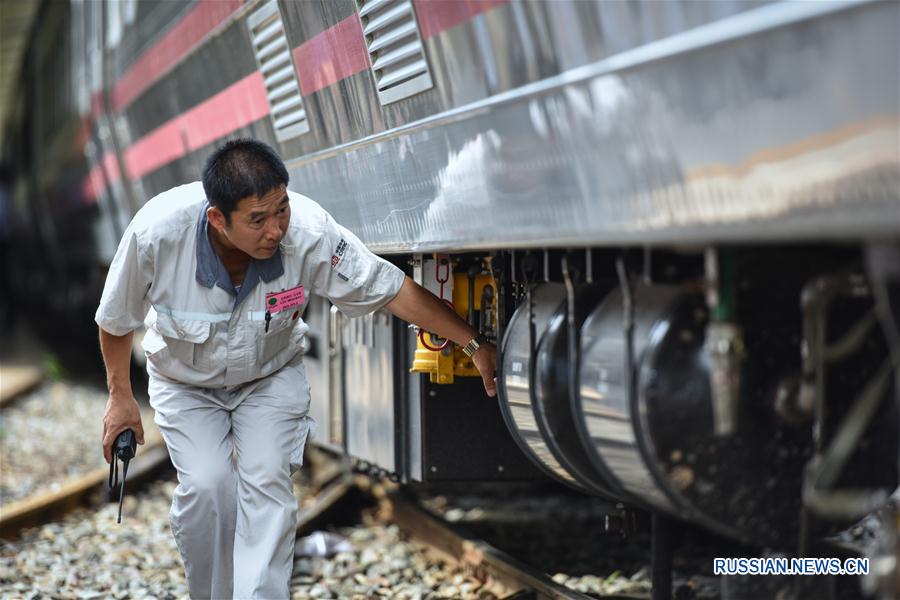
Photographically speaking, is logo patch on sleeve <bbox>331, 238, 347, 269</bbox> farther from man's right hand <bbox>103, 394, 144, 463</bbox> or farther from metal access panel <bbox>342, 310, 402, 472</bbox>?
metal access panel <bbox>342, 310, 402, 472</bbox>

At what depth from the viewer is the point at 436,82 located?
3217 millimetres

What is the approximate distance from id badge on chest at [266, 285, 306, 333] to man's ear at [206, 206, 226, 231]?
9.9 inches

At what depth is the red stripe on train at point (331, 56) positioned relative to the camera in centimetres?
375

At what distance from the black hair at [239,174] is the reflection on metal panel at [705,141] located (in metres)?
0.53

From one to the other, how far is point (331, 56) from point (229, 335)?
3.46ft

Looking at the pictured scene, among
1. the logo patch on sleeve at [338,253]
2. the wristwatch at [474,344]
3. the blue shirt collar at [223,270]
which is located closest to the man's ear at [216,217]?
the blue shirt collar at [223,270]

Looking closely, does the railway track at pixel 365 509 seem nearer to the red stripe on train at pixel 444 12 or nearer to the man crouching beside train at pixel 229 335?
the man crouching beside train at pixel 229 335

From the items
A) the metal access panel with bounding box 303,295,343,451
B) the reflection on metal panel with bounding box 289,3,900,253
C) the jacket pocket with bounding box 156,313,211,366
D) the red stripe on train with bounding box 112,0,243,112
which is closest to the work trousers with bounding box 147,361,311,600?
the jacket pocket with bounding box 156,313,211,366

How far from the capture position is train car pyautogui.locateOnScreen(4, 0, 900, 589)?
202 cm

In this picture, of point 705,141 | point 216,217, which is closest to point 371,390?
point 216,217

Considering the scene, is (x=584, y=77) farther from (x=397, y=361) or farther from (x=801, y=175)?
(x=397, y=361)

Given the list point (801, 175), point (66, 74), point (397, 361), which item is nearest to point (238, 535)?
point (397, 361)

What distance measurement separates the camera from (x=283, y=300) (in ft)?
11.6

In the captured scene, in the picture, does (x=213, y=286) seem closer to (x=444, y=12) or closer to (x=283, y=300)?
(x=283, y=300)
